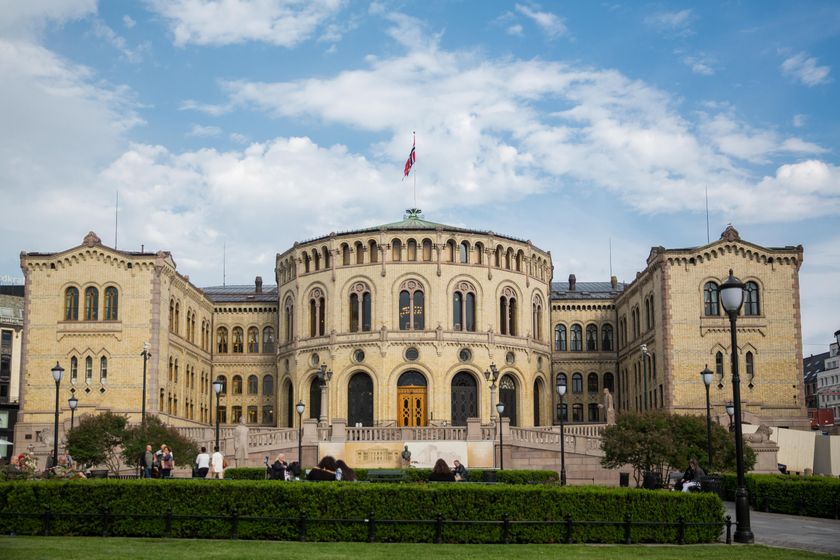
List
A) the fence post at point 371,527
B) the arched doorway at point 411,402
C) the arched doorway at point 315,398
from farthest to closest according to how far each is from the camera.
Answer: the arched doorway at point 315,398 → the arched doorway at point 411,402 → the fence post at point 371,527

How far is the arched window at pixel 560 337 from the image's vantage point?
Answer: 263 feet

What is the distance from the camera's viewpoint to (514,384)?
2763 inches

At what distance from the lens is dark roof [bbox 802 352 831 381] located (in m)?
134

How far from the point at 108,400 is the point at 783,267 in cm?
4125

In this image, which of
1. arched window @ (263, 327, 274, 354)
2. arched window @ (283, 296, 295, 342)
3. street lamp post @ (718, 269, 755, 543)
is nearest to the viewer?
street lamp post @ (718, 269, 755, 543)

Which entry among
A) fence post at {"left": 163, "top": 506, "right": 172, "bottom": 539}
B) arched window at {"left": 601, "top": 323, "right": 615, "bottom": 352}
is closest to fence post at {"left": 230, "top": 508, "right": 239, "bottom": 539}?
fence post at {"left": 163, "top": 506, "right": 172, "bottom": 539}

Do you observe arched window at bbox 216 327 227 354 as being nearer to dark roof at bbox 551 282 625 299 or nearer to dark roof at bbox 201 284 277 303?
dark roof at bbox 201 284 277 303

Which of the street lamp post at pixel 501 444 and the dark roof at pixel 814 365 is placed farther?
the dark roof at pixel 814 365

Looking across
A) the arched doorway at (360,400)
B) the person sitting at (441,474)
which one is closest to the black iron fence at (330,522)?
the person sitting at (441,474)

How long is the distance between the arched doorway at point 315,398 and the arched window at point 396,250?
9764mm

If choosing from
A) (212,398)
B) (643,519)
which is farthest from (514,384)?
(643,519)

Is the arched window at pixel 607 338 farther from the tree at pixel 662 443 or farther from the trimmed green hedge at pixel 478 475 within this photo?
the tree at pixel 662 443

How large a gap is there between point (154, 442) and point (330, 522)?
77.0 ft

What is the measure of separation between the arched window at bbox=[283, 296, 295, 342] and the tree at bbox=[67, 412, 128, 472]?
2821 centimetres
